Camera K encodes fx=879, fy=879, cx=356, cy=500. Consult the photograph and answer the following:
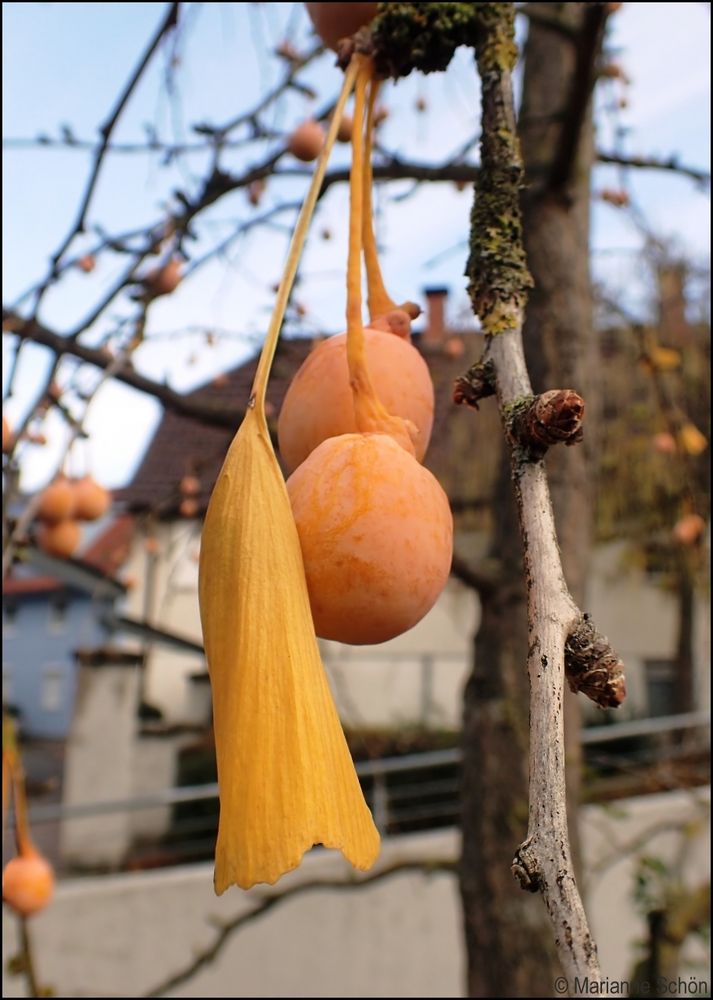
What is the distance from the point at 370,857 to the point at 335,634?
0.09m

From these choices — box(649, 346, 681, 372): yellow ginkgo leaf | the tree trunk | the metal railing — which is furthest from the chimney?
the tree trunk

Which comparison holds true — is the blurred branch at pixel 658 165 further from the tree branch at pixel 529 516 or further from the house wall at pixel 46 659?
the house wall at pixel 46 659

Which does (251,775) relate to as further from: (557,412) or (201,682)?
(201,682)

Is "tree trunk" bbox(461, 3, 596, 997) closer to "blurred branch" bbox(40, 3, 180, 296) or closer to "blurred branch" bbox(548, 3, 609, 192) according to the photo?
"blurred branch" bbox(548, 3, 609, 192)

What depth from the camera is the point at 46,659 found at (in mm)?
11906

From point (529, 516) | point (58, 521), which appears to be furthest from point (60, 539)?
point (529, 516)

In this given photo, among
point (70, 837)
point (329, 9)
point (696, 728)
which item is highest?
point (329, 9)

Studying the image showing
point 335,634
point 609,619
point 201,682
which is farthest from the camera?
point 609,619

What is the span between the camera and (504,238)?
15.2 inches

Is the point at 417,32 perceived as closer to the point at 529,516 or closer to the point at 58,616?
the point at 529,516

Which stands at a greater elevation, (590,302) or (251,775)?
(590,302)

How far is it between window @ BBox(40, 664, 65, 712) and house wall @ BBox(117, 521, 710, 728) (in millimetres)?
4902

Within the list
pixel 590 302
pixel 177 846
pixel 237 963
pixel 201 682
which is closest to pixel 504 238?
pixel 590 302

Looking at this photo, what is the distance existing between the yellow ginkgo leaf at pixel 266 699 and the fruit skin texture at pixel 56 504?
1198 millimetres
